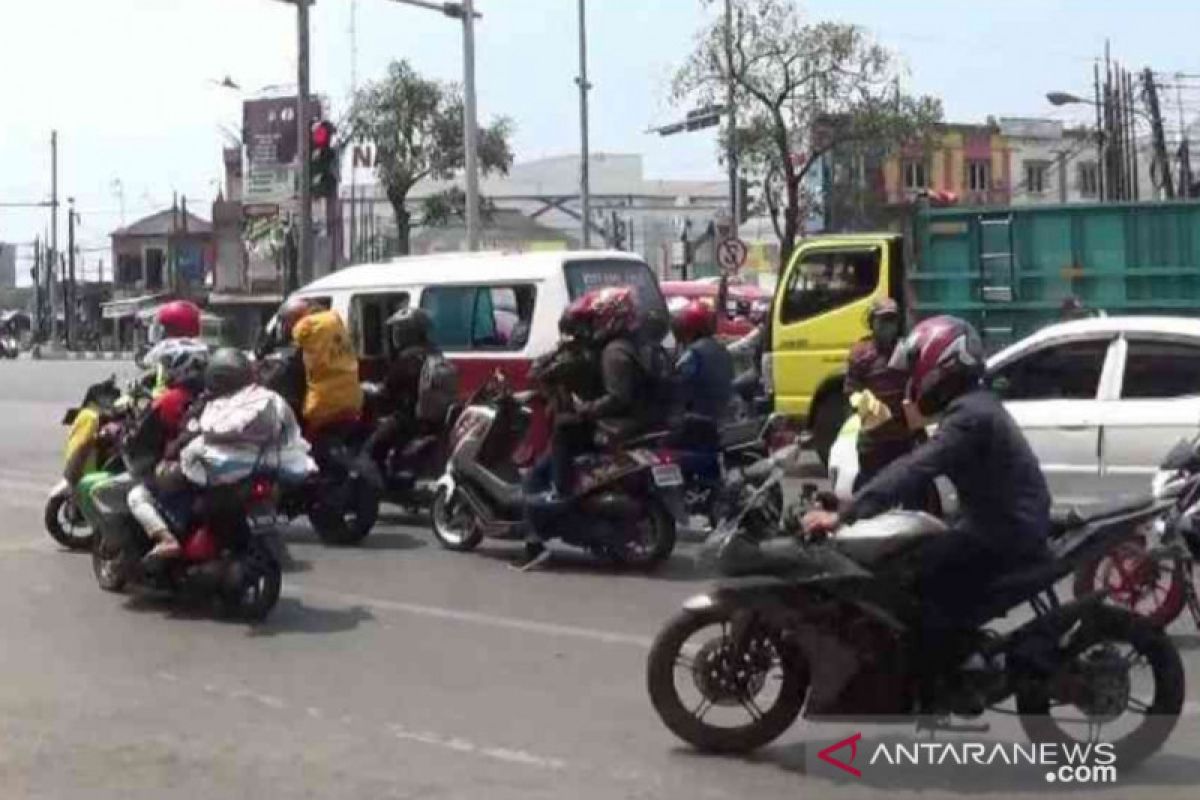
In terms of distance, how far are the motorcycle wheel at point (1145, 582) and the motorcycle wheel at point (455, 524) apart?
184 inches

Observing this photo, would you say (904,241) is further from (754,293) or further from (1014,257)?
(754,293)

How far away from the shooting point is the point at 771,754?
6.83m

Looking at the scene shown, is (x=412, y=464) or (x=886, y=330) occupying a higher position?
(x=886, y=330)

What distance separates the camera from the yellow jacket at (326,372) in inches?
503

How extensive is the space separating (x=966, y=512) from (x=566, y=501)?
491 cm

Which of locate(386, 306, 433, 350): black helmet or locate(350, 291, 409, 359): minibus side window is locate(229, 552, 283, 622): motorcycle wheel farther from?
locate(350, 291, 409, 359): minibus side window

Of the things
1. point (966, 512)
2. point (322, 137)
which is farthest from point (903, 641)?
point (322, 137)

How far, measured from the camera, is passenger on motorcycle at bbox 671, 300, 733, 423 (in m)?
12.3

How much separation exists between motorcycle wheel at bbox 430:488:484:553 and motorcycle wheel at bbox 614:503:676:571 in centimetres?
132

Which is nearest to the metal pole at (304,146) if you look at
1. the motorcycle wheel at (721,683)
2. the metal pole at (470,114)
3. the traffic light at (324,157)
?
the traffic light at (324,157)

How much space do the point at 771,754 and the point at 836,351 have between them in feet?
33.4

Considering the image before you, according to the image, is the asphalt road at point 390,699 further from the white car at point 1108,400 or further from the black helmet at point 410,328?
the white car at point 1108,400

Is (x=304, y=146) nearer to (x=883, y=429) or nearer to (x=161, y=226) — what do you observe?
(x=883, y=429)

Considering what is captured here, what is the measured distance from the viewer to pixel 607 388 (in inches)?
435
